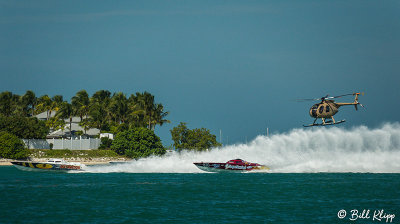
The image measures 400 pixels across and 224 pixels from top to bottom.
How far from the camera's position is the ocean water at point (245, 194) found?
3042 cm

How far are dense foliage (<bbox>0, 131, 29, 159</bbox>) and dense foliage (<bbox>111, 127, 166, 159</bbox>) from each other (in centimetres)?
1804

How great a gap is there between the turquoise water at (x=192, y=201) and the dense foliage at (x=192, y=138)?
5685 centimetres

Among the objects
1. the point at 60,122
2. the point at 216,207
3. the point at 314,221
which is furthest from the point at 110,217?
the point at 60,122

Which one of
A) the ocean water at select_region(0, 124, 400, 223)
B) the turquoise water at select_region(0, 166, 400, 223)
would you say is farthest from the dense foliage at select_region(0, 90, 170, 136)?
the turquoise water at select_region(0, 166, 400, 223)

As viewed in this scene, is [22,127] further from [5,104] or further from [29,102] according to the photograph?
[29,102]

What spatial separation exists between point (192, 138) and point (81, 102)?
1029 inches

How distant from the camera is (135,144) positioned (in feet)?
313

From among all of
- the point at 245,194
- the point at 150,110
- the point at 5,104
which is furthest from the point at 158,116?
the point at 245,194

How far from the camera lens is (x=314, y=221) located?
28.9 m

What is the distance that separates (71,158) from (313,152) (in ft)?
147

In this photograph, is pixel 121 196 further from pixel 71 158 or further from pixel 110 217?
pixel 71 158

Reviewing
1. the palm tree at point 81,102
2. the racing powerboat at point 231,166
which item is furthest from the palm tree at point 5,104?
the racing powerboat at point 231,166

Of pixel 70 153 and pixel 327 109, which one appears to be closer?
pixel 327 109

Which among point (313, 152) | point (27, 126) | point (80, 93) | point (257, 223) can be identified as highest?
point (80, 93)
